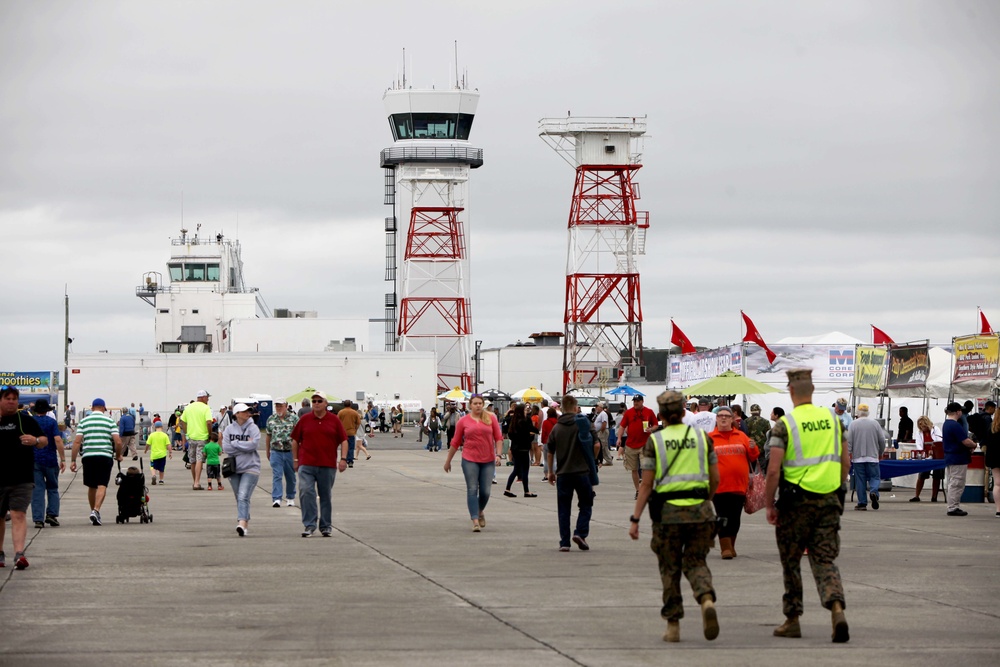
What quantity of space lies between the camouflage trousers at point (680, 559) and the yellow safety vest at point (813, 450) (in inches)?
27.2

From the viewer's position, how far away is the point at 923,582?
12883mm

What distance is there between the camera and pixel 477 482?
18.0 m

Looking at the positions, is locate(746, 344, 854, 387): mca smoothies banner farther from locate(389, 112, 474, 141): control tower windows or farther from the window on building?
the window on building

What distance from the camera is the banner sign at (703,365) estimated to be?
122 feet

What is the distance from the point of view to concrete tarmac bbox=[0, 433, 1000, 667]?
9133mm

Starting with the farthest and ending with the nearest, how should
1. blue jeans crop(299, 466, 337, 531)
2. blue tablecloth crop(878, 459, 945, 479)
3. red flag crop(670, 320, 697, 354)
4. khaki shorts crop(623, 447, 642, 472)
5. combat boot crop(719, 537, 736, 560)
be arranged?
red flag crop(670, 320, 697, 354), blue tablecloth crop(878, 459, 945, 479), khaki shorts crop(623, 447, 642, 472), blue jeans crop(299, 466, 337, 531), combat boot crop(719, 537, 736, 560)

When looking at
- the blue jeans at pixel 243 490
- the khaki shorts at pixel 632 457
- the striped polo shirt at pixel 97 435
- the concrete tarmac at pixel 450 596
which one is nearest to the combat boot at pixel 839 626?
the concrete tarmac at pixel 450 596

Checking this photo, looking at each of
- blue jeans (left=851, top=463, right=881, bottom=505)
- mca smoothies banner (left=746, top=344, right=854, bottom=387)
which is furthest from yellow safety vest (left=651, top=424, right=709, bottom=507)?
mca smoothies banner (left=746, top=344, right=854, bottom=387)

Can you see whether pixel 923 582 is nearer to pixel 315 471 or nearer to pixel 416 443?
pixel 315 471

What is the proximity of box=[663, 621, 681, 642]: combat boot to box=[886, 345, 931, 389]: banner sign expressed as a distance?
65.3 feet

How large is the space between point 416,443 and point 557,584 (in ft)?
158

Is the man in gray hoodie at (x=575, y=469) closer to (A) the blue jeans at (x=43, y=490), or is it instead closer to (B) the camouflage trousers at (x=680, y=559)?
(B) the camouflage trousers at (x=680, y=559)

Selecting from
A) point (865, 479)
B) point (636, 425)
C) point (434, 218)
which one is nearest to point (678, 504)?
point (865, 479)

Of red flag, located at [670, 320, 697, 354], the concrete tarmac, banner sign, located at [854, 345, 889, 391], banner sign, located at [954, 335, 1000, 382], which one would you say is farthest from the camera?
red flag, located at [670, 320, 697, 354]
